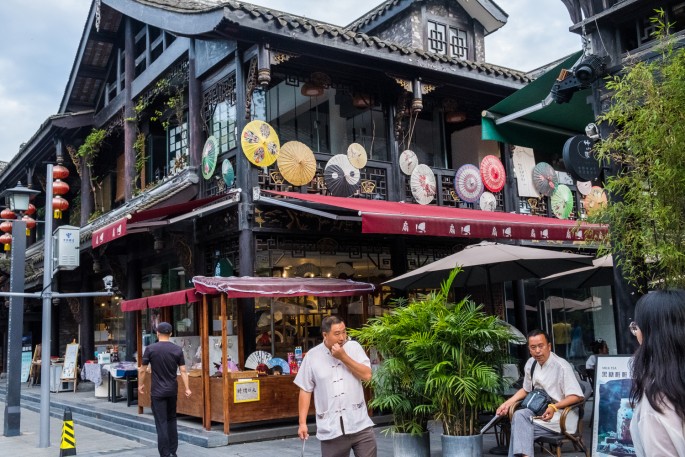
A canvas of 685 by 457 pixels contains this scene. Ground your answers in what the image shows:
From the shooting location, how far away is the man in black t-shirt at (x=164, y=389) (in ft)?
29.3

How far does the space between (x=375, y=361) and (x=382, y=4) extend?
10.0 m

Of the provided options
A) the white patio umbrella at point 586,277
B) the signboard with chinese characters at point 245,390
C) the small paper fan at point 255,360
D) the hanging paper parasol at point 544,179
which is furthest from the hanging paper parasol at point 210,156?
the hanging paper parasol at point 544,179

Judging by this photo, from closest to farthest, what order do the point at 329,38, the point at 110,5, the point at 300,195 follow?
1. the point at 300,195
2. the point at 329,38
3. the point at 110,5

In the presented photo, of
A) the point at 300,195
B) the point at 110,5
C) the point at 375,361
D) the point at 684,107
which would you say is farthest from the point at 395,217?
the point at 110,5

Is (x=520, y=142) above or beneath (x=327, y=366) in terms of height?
above

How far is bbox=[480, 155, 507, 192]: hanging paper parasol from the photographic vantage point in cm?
1546

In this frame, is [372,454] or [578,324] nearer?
[372,454]

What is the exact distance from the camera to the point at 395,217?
10781mm

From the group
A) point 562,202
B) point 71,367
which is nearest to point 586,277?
point 562,202

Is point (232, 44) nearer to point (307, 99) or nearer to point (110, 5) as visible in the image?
point (307, 99)

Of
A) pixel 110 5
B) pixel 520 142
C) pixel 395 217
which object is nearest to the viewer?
pixel 520 142

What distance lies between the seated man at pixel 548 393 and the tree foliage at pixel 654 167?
146 cm

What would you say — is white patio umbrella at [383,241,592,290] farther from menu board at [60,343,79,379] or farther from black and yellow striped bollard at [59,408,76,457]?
menu board at [60,343,79,379]

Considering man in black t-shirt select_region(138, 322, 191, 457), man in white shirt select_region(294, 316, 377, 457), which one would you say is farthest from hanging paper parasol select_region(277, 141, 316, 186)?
man in white shirt select_region(294, 316, 377, 457)
